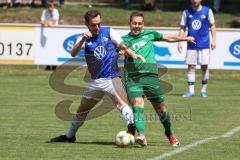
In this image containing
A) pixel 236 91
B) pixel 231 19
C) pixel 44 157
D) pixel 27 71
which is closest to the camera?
pixel 44 157

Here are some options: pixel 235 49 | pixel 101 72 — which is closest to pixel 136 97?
pixel 101 72

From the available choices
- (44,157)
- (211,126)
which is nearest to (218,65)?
(211,126)

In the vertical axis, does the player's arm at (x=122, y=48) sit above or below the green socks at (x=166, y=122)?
above

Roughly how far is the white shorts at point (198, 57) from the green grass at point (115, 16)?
1606cm

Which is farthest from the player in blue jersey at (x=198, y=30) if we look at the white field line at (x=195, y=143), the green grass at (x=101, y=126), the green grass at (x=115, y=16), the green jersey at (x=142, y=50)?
the green grass at (x=115, y=16)

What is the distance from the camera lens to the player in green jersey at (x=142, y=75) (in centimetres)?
1112

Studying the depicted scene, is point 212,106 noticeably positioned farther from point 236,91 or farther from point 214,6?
point 214,6

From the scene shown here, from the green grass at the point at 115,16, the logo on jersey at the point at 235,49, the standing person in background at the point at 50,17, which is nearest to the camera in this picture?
the logo on jersey at the point at 235,49

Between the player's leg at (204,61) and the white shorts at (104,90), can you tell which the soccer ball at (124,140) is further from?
the player's leg at (204,61)

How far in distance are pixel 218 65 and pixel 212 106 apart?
21.1 ft

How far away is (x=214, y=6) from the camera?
38.1m

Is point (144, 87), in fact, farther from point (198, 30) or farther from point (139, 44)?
point (198, 30)

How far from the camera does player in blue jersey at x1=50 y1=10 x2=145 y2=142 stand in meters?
11.0

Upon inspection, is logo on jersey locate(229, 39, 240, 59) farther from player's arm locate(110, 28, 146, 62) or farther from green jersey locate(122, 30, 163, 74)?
player's arm locate(110, 28, 146, 62)
